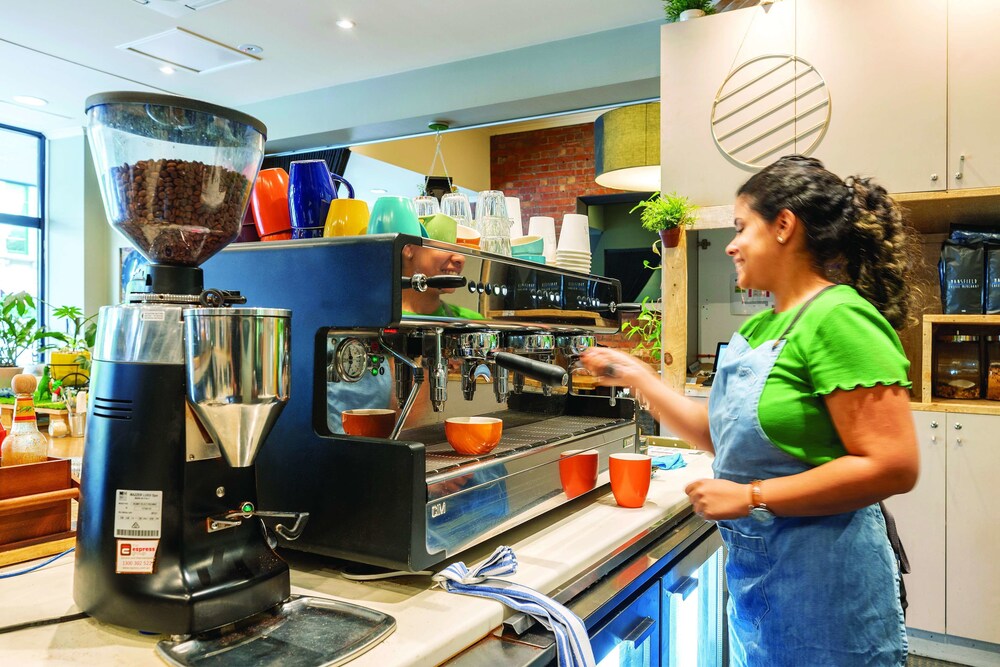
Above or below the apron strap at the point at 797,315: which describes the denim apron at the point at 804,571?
below

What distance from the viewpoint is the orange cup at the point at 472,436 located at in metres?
1.27

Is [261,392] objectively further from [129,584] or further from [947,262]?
[947,262]

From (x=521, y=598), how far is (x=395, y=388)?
0.46m

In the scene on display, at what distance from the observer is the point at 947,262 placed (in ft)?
9.14

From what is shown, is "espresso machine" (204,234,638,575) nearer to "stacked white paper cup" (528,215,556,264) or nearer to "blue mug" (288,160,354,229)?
"blue mug" (288,160,354,229)

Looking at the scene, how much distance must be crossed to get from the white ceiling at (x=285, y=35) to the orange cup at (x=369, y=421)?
9.89 feet

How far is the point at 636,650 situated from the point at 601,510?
1.05 ft

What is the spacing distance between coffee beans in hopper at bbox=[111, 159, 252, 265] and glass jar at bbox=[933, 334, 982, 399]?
2858 millimetres

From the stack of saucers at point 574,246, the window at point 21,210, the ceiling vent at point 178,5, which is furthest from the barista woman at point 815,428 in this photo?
the window at point 21,210

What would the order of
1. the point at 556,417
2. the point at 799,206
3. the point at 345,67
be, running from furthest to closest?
the point at 345,67 < the point at 556,417 < the point at 799,206

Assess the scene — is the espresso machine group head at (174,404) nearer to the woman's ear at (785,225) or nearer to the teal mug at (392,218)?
the teal mug at (392,218)

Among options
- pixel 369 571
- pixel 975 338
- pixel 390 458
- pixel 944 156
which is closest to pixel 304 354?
pixel 390 458

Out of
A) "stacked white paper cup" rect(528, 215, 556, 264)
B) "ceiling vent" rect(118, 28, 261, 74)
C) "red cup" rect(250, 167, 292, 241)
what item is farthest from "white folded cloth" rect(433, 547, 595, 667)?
"ceiling vent" rect(118, 28, 261, 74)

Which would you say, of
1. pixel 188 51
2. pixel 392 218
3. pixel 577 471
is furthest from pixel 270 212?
pixel 188 51
